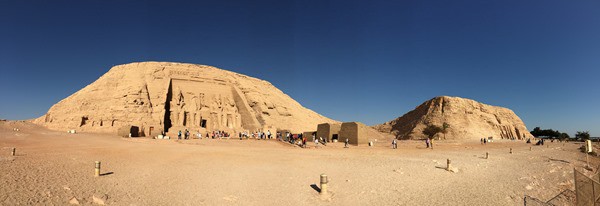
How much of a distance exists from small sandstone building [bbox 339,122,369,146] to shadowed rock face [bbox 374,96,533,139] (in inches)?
1160

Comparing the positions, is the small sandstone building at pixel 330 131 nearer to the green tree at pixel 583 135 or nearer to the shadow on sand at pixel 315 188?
the shadow on sand at pixel 315 188

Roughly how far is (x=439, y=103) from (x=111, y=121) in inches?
2163

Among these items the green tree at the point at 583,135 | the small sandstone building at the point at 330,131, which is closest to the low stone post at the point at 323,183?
the small sandstone building at the point at 330,131

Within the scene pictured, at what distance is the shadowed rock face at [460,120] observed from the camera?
186 ft

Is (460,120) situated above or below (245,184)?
above

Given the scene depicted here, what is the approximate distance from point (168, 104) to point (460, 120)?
1976 inches

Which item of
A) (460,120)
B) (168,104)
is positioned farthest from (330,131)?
(460,120)

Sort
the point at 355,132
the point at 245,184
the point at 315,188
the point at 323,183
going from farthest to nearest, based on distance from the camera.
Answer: the point at 355,132 → the point at 245,184 → the point at 315,188 → the point at 323,183

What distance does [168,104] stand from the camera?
1427 inches

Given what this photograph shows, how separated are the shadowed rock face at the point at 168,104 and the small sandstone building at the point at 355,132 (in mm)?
9494

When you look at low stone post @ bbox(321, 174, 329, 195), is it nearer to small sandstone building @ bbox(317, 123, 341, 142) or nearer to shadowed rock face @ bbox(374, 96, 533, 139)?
small sandstone building @ bbox(317, 123, 341, 142)

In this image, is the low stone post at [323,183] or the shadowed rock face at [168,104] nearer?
the low stone post at [323,183]

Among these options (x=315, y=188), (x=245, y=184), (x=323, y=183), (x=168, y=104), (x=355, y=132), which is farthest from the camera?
(x=168, y=104)

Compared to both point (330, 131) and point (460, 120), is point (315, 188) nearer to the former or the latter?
point (330, 131)
